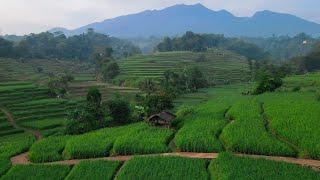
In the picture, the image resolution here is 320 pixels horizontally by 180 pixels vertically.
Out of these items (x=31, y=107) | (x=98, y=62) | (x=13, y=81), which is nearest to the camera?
(x=31, y=107)

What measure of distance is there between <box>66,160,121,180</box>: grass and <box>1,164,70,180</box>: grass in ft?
2.22

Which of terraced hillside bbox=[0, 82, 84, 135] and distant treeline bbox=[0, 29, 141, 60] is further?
distant treeline bbox=[0, 29, 141, 60]

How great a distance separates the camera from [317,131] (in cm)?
3247

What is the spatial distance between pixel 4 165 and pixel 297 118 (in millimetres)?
21568

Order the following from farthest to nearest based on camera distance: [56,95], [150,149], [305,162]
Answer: [56,95], [150,149], [305,162]

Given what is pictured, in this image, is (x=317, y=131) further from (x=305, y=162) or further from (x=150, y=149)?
(x=150, y=149)

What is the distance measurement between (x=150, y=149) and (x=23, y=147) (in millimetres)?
10783

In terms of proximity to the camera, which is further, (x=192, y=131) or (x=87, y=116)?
(x=87, y=116)

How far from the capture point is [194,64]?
3962 inches

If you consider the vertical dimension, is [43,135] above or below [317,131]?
below

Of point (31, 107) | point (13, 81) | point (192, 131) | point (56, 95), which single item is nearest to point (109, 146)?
point (192, 131)


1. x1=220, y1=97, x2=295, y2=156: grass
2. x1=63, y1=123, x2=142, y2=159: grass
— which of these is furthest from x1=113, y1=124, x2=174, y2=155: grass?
x1=220, y1=97, x2=295, y2=156: grass

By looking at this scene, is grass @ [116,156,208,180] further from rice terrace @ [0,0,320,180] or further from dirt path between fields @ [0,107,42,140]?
dirt path between fields @ [0,107,42,140]

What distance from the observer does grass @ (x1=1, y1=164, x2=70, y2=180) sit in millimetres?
28375
